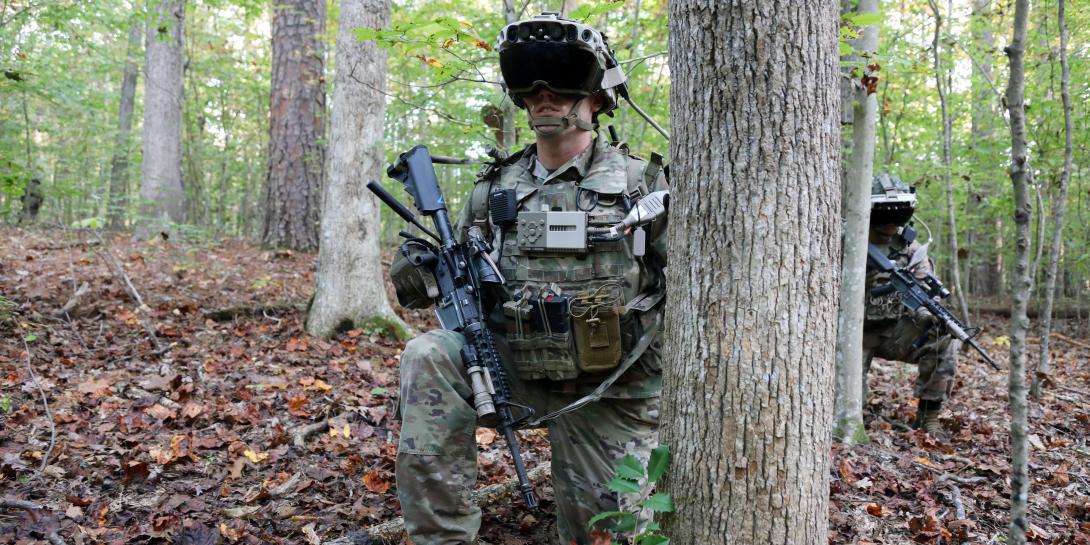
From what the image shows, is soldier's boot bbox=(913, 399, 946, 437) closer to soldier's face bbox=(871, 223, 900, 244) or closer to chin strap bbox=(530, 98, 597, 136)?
soldier's face bbox=(871, 223, 900, 244)

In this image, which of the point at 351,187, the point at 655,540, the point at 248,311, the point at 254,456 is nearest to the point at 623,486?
the point at 655,540

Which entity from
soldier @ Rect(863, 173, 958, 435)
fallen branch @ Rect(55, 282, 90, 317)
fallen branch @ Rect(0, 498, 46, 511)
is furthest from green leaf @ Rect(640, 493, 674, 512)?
fallen branch @ Rect(55, 282, 90, 317)

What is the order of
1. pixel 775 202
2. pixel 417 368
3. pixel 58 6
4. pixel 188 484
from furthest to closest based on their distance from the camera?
pixel 58 6 → pixel 188 484 → pixel 417 368 → pixel 775 202

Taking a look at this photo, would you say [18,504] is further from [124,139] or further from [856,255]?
[124,139]

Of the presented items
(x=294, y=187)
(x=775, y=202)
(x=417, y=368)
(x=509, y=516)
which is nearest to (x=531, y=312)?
(x=417, y=368)

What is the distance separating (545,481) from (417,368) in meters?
1.35

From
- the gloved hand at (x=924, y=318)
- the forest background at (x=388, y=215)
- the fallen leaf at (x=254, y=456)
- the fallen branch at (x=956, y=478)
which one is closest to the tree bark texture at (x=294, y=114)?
the forest background at (x=388, y=215)

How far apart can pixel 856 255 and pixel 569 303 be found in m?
2.63

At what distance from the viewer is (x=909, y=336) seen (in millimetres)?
5730

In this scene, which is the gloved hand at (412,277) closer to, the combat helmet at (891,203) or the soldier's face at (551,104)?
the soldier's face at (551,104)

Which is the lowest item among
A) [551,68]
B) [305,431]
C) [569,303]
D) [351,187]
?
[305,431]

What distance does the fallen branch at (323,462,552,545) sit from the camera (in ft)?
9.17

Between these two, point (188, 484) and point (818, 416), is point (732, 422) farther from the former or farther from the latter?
point (188, 484)

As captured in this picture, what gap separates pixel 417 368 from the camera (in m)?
2.65
